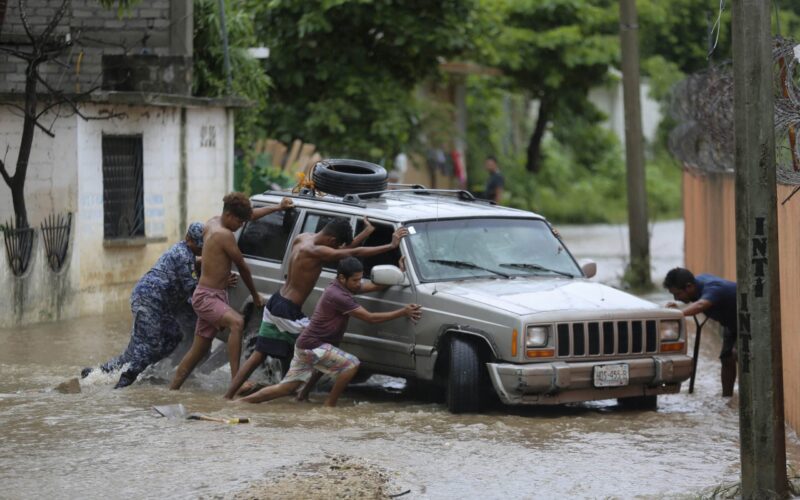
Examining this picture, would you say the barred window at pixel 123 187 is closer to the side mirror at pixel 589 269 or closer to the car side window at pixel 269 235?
the car side window at pixel 269 235

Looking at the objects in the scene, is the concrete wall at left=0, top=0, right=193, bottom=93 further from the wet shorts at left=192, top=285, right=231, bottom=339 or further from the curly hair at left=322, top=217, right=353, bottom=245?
the curly hair at left=322, top=217, right=353, bottom=245

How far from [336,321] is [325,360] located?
32 centimetres

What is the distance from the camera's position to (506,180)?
118 ft

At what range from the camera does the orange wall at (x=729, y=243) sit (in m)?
9.69

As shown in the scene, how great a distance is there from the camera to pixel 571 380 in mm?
9727

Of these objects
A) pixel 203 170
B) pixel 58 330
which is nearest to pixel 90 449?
pixel 58 330

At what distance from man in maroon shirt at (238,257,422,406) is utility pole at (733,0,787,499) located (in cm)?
364

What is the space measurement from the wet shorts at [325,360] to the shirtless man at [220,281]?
2.76 feet

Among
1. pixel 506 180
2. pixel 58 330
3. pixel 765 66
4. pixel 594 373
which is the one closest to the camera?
pixel 765 66

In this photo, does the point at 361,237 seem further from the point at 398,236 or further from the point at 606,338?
the point at 606,338

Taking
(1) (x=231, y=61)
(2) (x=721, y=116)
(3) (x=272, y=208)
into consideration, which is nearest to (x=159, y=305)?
(3) (x=272, y=208)

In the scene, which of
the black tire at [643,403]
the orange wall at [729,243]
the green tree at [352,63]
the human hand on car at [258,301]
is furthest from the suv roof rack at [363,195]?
the green tree at [352,63]

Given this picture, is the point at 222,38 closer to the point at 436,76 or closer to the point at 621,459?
the point at 436,76

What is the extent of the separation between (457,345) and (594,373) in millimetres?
1056
